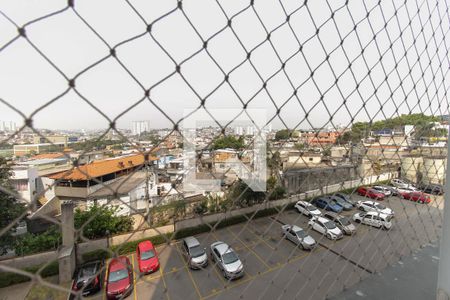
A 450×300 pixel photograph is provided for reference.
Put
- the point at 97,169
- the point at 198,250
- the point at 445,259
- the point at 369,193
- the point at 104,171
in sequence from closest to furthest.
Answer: the point at 445,259 → the point at 104,171 → the point at 97,169 → the point at 369,193 → the point at 198,250

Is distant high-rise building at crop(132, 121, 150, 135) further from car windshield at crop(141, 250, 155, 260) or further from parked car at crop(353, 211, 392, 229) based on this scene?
car windshield at crop(141, 250, 155, 260)

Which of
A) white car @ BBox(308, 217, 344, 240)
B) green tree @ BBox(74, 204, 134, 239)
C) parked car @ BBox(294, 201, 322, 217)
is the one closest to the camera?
parked car @ BBox(294, 201, 322, 217)

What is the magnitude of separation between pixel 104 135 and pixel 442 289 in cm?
71

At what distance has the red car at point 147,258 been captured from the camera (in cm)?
341

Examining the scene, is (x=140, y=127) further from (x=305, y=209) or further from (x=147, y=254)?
(x=147, y=254)

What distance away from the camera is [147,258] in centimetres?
371

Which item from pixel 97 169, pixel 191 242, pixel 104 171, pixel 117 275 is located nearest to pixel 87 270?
pixel 117 275

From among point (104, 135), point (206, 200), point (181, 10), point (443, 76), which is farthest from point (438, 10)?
point (206, 200)

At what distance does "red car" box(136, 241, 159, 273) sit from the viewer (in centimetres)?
341

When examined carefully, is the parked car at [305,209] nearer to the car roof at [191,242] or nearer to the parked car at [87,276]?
the parked car at [87,276]

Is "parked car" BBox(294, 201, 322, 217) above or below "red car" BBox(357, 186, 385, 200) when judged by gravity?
above

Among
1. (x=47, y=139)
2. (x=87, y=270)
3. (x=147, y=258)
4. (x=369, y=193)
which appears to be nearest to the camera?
(x=47, y=139)

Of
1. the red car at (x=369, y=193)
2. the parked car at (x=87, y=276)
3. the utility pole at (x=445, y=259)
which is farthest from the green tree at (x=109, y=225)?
the utility pole at (x=445, y=259)

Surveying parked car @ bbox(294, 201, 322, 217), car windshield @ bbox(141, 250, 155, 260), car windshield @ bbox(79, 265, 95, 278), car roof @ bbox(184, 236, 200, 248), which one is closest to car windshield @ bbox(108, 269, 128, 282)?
car windshield @ bbox(79, 265, 95, 278)
